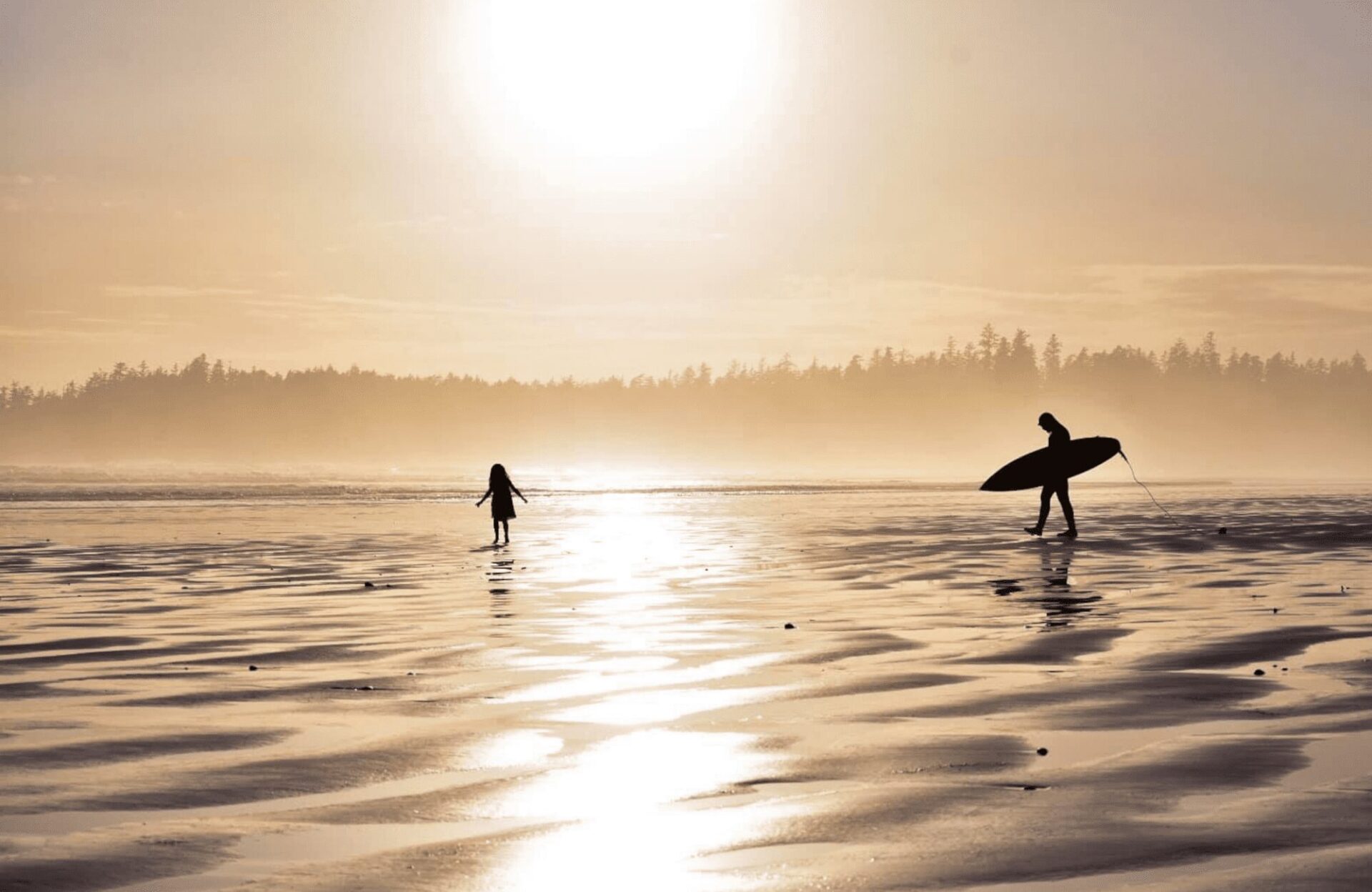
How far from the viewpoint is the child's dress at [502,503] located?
30.6 meters

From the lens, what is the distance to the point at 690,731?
8281 mm

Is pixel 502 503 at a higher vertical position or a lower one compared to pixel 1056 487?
lower

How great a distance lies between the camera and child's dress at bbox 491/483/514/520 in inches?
1206

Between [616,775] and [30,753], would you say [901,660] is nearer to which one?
[616,775]

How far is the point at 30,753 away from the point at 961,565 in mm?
16625

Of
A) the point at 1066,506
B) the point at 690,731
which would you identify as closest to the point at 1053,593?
the point at 690,731

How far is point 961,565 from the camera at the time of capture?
22.6m

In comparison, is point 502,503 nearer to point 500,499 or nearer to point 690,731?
point 500,499

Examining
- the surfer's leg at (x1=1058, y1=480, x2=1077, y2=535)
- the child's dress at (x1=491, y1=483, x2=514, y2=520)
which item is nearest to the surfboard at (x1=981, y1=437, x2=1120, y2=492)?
the surfer's leg at (x1=1058, y1=480, x2=1077, y2=535)

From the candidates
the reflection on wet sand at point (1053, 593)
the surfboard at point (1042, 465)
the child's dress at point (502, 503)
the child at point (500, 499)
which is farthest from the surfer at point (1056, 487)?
the child's dress at point (502, 503)

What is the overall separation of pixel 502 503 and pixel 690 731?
22.7 metres

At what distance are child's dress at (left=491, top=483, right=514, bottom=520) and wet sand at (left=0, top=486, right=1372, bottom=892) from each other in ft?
32.0

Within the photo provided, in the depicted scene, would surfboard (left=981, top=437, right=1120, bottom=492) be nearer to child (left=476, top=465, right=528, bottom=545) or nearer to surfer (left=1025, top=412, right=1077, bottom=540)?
surfer (left=1025, top=412, right=1077, bottom=540)

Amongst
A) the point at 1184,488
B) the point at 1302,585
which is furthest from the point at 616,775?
the point at 1184,488
